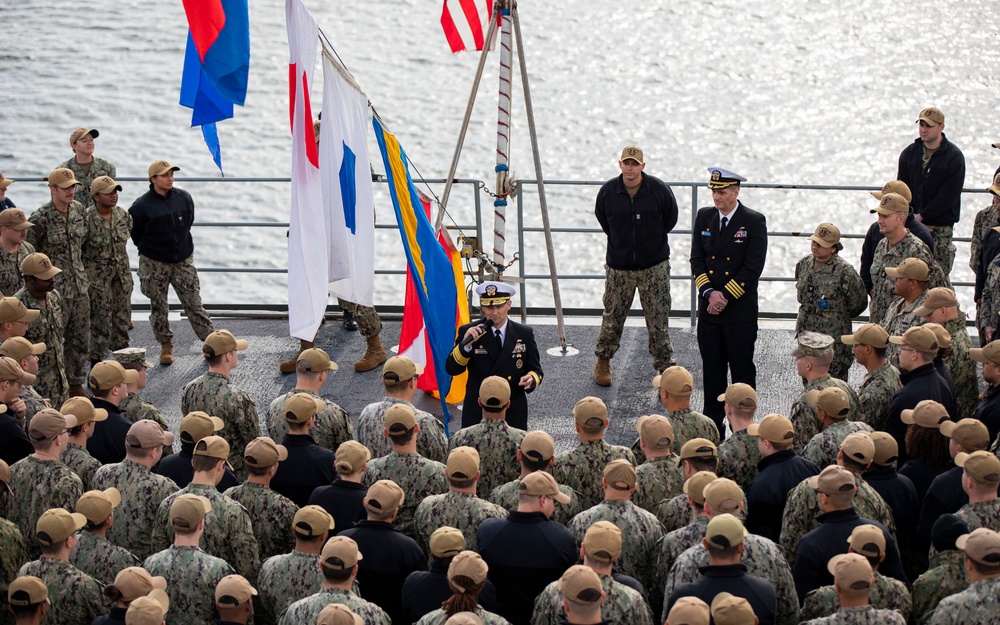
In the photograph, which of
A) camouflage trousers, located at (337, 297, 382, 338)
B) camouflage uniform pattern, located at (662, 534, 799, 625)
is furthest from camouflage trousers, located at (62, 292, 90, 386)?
camouflage uniform pattern, located at (662, 534, 799, 625)

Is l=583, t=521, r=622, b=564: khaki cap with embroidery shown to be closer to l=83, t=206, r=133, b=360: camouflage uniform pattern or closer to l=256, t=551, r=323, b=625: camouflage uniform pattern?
l=256, t=551, r=323, b=625: camouflage uniform pattern

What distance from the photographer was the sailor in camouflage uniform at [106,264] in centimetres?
1359

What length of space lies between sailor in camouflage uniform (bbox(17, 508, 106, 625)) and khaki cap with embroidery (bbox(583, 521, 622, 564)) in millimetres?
2662

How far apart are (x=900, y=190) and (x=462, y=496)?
208 inches

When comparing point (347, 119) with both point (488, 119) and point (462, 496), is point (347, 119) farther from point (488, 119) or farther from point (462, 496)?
point (488, 119)

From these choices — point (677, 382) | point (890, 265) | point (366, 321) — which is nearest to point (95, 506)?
point (677, 382)

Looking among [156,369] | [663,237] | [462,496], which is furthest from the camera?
[156,369]

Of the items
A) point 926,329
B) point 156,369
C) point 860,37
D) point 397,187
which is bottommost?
point 156,369

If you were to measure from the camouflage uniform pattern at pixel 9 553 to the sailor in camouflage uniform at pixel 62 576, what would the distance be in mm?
561

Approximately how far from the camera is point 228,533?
28.6ft

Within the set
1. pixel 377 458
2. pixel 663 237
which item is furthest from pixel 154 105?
pixel 377 458

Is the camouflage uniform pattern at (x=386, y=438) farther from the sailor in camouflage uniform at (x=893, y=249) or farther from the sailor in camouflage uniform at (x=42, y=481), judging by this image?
the sailor in camouflage uniform at (x=893, y=249)

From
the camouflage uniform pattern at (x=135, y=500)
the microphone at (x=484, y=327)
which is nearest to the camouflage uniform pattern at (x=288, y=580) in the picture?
the camouflage uniform pattern at (x=135, y=500)

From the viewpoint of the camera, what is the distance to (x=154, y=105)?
109 feet
